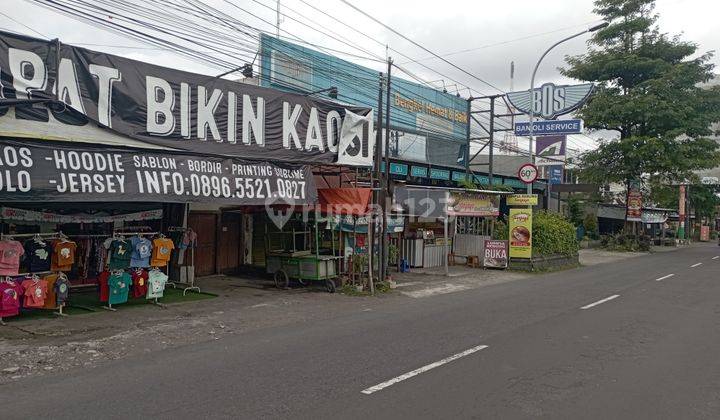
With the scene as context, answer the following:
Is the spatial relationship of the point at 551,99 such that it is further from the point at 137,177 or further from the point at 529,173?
the point at 137,177

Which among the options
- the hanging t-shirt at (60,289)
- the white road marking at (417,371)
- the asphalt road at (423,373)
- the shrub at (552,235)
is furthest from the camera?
the shrub at (552,235)

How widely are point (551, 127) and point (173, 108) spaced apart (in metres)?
14.7

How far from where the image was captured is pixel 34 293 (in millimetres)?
9328

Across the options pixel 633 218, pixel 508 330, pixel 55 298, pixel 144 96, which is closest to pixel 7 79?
pixel 144 96

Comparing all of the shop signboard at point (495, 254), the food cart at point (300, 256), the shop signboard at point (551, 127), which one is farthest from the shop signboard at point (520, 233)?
the food cart at point (300, 256)

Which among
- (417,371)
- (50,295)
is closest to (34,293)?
(50,295)

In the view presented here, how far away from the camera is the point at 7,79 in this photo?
8.54m

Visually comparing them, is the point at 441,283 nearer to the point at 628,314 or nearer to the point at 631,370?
the point at 628,314

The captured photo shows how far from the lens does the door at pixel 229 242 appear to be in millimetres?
15906

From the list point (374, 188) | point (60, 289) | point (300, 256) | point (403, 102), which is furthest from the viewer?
point (403, 102)

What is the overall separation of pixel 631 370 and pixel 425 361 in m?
2.44

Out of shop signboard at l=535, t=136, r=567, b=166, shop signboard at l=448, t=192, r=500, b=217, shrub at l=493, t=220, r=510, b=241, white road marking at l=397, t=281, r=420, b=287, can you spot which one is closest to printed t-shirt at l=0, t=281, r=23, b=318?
white road marking at l=397, t=281, r=420, b=287

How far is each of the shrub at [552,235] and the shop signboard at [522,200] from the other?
1.33 meters

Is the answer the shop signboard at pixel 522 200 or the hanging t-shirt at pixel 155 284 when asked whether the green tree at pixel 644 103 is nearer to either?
the shop signboard at pixel 522 200
